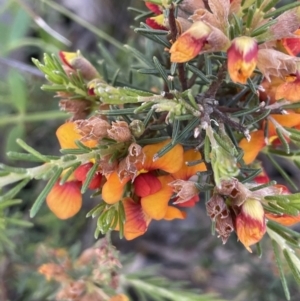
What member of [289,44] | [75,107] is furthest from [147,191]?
[289,44]

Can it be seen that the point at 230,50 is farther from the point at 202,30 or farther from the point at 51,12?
the point at 51,12

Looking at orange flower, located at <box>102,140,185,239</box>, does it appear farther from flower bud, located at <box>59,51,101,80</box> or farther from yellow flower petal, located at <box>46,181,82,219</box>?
flower bud, located at <box>59,51,101,80</box>

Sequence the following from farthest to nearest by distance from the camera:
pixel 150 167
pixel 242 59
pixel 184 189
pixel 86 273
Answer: pixel 86 273 < pixel 150 167 < pixel 184 189 < pixel 242 59

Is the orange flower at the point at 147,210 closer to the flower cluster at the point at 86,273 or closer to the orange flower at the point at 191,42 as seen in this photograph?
the flower cluster at the point at 86,273

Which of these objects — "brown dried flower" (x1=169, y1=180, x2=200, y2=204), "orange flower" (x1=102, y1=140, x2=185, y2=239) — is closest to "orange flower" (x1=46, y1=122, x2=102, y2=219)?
"orange flower" (x1=102, y1=140, x2=185, y2=239)

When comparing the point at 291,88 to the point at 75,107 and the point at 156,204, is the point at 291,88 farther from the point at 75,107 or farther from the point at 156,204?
the point at 75,107

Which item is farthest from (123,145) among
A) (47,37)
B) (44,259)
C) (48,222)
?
(47,37)
